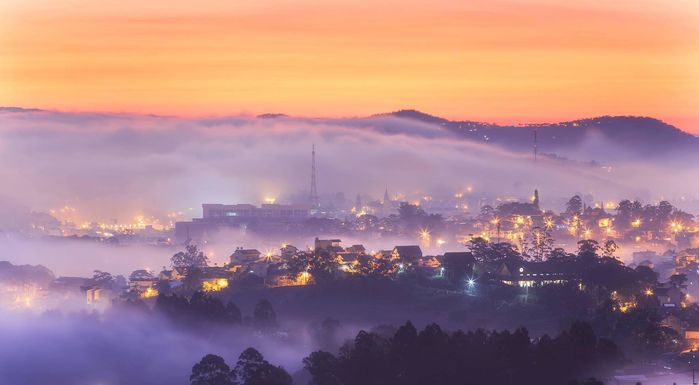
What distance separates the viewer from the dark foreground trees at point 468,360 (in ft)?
111

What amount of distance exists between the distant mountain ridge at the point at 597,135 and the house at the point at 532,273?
98.1 metres

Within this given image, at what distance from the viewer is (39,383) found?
41.0 m

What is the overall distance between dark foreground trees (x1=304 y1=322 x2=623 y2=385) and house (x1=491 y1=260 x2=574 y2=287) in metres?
14.3

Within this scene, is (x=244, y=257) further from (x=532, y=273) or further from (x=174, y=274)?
(x=532, y=273)

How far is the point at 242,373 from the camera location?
123 ft

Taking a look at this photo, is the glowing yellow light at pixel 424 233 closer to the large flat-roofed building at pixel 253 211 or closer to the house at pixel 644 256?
the house at pixel 644 256

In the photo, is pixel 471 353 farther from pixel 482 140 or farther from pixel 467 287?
pixel 482 140

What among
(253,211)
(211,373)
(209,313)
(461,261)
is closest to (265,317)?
(209,313)

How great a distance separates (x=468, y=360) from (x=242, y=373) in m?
6.41

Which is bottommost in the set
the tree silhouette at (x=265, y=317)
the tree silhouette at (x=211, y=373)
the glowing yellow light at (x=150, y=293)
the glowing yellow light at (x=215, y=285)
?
the tree silhouette at (x=211, y=373)

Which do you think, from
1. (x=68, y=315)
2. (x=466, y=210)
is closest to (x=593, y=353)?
(x=68, y=315)

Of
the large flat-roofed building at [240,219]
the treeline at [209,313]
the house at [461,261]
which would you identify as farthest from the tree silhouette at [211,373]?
the large flat-roofed building at [240,219]

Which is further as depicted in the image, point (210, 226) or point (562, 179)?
point (562, 179)

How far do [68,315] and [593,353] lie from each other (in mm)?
23304
